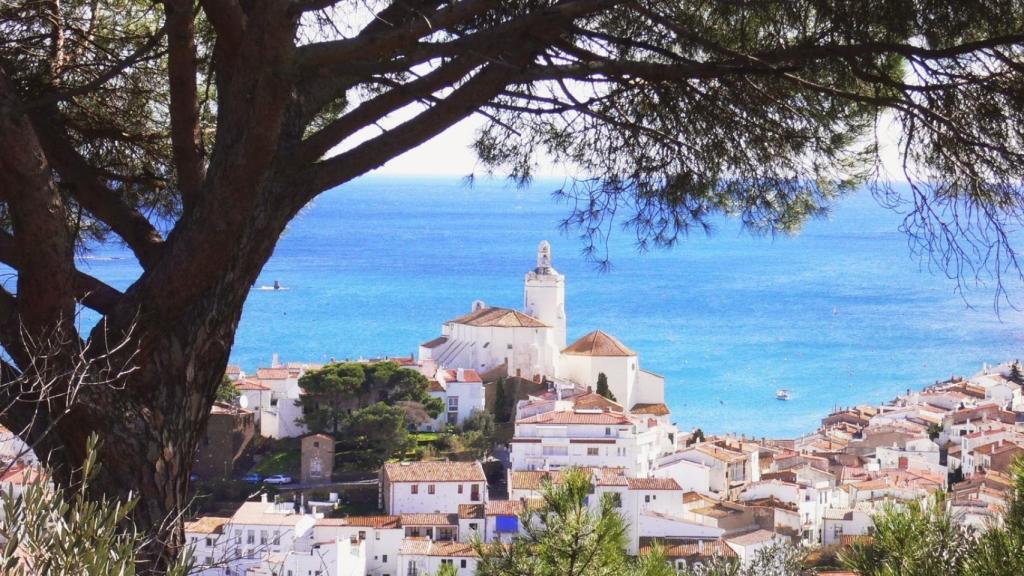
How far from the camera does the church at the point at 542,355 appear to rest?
29.8 metres

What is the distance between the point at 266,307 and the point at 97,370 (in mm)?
61244

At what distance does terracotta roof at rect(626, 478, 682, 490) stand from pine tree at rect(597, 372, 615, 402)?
10026 millimetres

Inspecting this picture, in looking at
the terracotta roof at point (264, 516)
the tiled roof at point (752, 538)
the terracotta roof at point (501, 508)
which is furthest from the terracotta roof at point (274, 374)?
the tiled roof at point (752, 538)

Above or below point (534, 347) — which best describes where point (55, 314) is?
below

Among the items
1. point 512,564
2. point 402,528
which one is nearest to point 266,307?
point 402,528

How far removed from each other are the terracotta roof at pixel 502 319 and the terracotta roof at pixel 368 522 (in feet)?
40.4

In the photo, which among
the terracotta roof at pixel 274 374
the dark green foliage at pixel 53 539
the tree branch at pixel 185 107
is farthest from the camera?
the terracotta roof at pixel 274 374

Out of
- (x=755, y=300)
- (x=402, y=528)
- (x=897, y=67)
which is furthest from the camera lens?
(x=755, y=300)

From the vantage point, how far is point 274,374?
27.0m

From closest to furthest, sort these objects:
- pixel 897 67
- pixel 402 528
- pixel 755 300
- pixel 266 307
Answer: pixel 897 67 < pixel 402 528 < pixel 266 307 < pixel 755 300

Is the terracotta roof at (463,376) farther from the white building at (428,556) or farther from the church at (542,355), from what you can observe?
the white building at (428,556)

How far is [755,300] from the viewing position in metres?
66.4

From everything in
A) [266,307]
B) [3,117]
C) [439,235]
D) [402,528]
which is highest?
[439,235]

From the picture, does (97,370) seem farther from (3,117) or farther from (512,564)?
(512,564)
